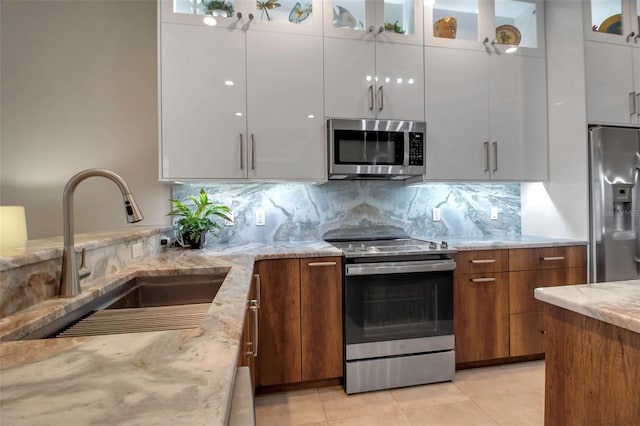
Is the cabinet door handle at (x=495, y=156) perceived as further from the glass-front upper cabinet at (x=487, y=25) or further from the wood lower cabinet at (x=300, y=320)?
the wood lower cabinet at (x=300, y=320)

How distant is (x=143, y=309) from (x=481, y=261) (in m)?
2.05

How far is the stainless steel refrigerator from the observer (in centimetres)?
222

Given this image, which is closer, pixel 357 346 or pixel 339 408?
pixel 339 408

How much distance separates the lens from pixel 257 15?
6.83 ft

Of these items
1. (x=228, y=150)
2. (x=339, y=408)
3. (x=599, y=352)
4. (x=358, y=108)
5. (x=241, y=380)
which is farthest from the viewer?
(x=358, y=108)

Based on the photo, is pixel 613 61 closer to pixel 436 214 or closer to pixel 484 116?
pixel 484 116

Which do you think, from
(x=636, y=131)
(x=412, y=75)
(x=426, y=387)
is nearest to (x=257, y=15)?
(x=412, y=75)

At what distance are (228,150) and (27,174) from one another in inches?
57.6

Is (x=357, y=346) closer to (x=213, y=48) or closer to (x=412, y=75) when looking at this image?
(x=412, y=75)

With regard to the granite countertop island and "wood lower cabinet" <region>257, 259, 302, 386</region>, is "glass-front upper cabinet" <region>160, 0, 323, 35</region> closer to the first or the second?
"wood lower cabinet" <region>257, 259, 302, 386</region>

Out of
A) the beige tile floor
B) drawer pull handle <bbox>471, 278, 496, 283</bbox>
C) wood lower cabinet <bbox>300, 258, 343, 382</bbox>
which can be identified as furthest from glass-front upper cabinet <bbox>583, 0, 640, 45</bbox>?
wood lower cabinet <bbox>300, 258, 343, 382</bbox>

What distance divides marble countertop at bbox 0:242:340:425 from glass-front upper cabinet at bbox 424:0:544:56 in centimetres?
254

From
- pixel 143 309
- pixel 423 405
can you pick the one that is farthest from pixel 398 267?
pixel 143 309

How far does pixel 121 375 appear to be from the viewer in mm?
503
